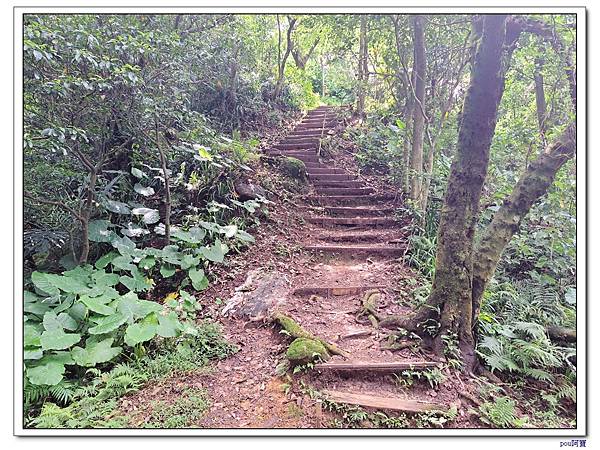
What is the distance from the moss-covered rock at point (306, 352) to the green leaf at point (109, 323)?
4.07ft

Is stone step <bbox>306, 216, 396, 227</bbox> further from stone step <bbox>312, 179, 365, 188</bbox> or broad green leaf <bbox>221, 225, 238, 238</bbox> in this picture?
broad green leaf <bbox>221, 225, 238, 238</bbox>

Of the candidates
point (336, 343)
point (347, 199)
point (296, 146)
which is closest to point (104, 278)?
point (336, 343)

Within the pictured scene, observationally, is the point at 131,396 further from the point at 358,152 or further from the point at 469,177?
the point at 358,152

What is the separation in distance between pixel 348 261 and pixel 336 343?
1851 mm

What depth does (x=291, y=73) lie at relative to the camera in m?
10.3

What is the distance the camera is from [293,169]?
6305 millimetres

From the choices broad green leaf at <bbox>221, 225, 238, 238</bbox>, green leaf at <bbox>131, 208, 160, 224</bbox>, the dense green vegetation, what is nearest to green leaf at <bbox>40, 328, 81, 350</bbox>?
the dense green vegetation

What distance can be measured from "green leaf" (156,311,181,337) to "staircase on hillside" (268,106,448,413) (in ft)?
3.56

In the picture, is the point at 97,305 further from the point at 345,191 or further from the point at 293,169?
the point at 345,191

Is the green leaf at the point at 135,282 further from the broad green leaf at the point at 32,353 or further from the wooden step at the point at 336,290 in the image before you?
the wooden step at the point at 336,290

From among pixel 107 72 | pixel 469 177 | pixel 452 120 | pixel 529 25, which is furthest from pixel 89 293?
pixel 452 120

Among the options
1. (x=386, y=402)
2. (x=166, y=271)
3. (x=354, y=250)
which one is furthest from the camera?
(x=354, y=250)

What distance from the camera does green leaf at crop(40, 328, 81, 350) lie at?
2.07 metres

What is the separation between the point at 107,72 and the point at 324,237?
3.27 metres
